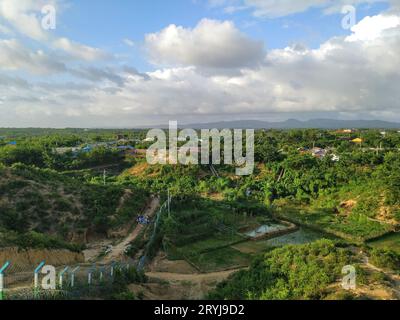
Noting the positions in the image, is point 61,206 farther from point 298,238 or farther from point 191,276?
point 298,238

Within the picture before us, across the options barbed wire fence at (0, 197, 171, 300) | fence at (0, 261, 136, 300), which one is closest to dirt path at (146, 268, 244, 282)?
barbed wire fence at (0, 197, 171, 300)

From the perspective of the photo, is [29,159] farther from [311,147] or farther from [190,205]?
[311,147]

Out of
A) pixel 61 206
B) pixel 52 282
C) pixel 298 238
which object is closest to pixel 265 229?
pixel 298 238

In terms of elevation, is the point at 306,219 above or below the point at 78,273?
below

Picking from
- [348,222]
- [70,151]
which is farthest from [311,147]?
[70,151]

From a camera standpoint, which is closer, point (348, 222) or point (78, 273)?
point (78, 273)
